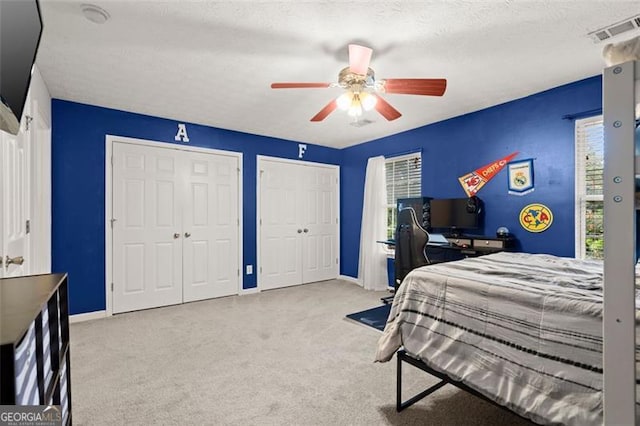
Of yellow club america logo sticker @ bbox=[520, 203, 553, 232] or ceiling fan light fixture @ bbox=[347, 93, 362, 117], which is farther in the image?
yellow club america logo sticker @ bbox=[520, 203, 553, 232]

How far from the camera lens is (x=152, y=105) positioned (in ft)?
11.4

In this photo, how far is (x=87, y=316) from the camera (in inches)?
136

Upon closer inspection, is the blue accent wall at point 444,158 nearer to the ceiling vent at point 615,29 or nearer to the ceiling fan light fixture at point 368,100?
the ceiling vent at point 615,29

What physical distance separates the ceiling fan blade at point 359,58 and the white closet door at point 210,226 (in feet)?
9.06

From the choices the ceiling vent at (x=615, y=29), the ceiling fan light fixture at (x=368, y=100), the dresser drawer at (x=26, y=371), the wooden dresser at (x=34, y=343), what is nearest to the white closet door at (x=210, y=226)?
the ceiling fan light fixture at (x=368, y=100)

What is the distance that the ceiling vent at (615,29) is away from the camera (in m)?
1.98

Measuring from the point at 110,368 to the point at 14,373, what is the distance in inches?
85.5

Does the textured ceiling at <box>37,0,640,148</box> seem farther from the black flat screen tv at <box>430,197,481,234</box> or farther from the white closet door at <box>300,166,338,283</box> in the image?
the white closet door at <box>300,166,338,283</box>

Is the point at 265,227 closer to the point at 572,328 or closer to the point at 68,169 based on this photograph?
the point at 68,169

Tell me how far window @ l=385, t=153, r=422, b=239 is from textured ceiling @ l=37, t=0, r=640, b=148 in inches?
46.7

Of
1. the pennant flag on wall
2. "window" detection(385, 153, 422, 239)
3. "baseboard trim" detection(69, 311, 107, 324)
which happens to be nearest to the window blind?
"window" detection(385, 153, 422, 239)

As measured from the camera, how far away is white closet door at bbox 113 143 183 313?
3.67 m

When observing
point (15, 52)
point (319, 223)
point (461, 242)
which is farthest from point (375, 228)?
point (15, 52)

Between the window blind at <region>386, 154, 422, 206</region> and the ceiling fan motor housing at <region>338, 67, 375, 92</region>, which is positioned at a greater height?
the ceiling fan motor housing at <region>338, 67, 375, 92</region>
